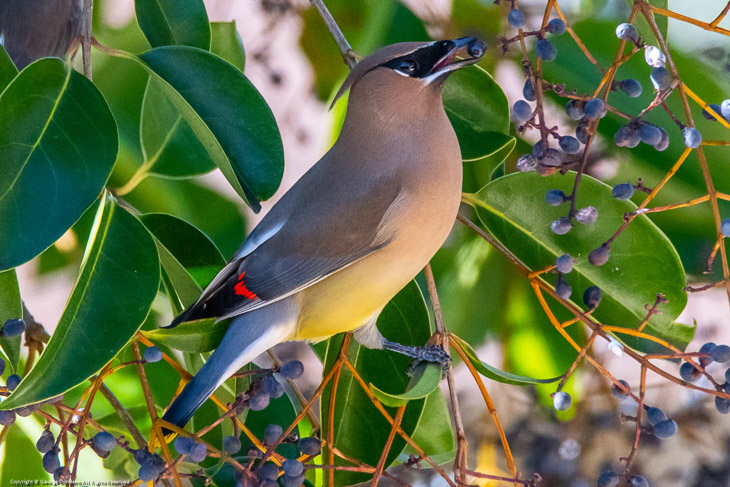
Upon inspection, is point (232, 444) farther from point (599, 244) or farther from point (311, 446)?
point (599, 244)

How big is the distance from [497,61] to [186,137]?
737 mm

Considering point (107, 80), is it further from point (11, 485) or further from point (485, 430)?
point (485, 430)

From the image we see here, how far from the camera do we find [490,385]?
3090mm

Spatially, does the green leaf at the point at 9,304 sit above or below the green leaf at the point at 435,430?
above

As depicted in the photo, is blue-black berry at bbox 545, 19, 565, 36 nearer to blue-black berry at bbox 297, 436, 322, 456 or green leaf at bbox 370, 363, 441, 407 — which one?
green leaf at bbox 370, 363, 441, 407

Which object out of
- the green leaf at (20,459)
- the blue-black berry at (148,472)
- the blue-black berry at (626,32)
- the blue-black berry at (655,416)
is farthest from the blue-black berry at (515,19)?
the green leaf at (20,459)

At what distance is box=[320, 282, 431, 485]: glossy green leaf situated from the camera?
53.2 inches

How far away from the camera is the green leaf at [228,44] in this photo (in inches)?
68.5

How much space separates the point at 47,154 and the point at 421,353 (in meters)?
0.64

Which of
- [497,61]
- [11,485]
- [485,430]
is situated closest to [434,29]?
[497,61]

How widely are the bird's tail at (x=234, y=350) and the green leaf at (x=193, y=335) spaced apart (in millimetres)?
18

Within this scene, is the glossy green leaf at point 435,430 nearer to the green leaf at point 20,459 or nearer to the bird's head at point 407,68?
the bird's head at point 407,68

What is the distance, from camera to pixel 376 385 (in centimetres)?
144

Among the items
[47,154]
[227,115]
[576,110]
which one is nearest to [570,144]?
[576,110]
